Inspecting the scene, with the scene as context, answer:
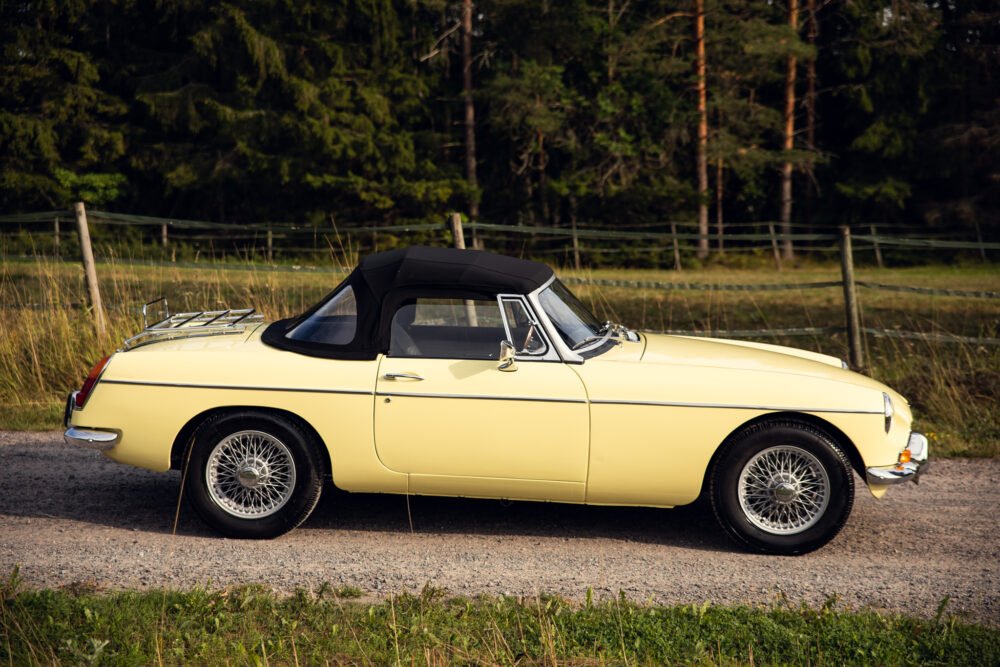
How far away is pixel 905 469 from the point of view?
5.64 m

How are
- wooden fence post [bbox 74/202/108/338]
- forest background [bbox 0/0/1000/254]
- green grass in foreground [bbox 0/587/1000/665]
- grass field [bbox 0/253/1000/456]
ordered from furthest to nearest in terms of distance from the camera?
1. forest background [bbox 0/0/1000/254]
2. wooden fence post [bbox 74/202/108/338]
3. grass field [bbox 0/253/1000/456]
4. green grass in foreground [bbox 0/587/1000/665]

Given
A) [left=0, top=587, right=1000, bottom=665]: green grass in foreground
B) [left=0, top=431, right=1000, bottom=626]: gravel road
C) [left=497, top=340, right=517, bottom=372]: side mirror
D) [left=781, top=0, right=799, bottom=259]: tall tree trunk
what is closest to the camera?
[left=0, top=587, right=1000, bottom=665]: green grass in foreground

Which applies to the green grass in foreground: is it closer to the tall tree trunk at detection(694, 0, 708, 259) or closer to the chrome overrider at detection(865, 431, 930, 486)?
the chrome overrider at detection(865, 431, 930, 486)

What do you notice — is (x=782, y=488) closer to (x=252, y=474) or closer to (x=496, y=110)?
(x=252, y=474)

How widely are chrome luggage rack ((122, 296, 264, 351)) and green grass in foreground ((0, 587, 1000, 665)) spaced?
6.36 ft

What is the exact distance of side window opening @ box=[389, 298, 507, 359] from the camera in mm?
5812

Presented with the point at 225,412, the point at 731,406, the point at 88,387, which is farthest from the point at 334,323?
the point at 731,406

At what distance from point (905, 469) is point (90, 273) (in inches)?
320

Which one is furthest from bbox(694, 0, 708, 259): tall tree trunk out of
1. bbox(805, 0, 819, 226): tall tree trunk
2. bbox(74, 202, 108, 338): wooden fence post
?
bbox(74, 202, 108, 338): wooden fence post

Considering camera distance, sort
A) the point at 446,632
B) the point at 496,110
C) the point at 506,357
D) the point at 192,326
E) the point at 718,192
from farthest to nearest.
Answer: the point at 718,192 < the point at 496,110 < the point at 192,326 < the point at 506,357 < the point at 446,632

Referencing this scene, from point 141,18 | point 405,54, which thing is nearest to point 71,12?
point 141,18

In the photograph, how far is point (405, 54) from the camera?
3878 cm

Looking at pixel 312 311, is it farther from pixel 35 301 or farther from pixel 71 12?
pixel 71 12

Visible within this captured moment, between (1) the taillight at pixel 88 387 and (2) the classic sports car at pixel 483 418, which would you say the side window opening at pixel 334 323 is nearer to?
(2) the classic sports car at pixel 483 418
